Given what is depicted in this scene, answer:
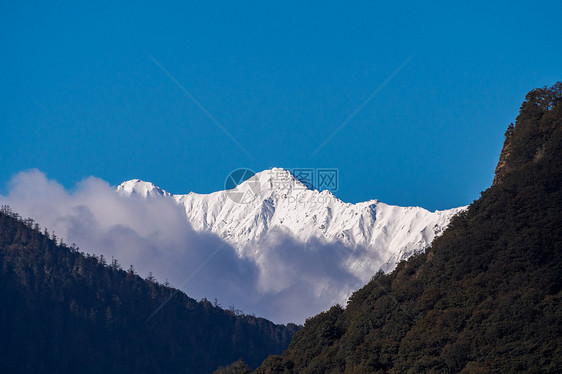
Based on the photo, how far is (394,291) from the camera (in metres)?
87.0

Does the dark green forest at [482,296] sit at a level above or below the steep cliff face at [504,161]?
below

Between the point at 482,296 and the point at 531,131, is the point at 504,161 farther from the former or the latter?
the point at 482,296

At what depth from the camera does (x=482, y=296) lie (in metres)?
75.1

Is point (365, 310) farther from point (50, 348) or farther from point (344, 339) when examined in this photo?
point (50, 348)

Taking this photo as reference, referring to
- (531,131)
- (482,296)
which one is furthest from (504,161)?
(482,296)

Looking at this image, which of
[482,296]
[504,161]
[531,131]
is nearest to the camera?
[482,296]

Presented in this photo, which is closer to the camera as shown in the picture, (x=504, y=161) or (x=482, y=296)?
(x=482, y=296)

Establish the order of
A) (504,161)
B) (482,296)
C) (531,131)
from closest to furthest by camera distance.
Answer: (482,296) < (531,131) < (504,161)

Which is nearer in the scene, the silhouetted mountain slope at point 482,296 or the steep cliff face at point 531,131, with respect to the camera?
the silhouetted mountain slope at point 482,296

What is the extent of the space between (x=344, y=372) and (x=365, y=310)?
9.80m

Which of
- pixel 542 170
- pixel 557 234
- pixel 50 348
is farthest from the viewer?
pixel 50 348

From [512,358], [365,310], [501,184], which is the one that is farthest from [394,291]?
[512,358]

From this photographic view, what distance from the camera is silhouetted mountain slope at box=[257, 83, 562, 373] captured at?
67.6m

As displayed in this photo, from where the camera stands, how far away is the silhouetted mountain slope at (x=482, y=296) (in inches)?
2660
